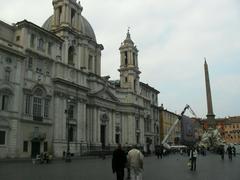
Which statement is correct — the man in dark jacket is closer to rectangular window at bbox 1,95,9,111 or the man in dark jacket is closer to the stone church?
the stone church

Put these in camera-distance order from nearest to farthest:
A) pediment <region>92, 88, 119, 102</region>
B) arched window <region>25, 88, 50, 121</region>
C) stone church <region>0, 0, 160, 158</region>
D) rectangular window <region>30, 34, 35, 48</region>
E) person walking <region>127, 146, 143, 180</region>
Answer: person walking <region>127, 146, 143, 180</region> → stone church <region>0, 0, 160, 158</region> → arched window <region>25, 88, 50, 121</region> → rectangular window <region>30, 34, 35, 48</region> → pediment <region>92, 88, 119, 102</region>

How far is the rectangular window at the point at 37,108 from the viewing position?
42.8m

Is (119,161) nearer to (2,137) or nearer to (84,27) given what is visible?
(2,137)

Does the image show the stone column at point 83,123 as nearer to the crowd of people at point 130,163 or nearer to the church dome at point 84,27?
the church dome at point 84,27

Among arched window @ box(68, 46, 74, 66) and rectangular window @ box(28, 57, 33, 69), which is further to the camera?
arched window @ box(68, 46, 74, 66)

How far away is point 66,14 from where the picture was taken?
54344 millimetres

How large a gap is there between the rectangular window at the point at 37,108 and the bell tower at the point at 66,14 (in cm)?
1597

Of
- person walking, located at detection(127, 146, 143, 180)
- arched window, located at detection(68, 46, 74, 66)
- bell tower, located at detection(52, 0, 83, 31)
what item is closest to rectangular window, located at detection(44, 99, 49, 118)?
arched window, located at detection(68, 46, 74, 66)

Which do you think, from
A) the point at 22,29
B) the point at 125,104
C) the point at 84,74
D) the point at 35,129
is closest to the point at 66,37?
the point at 84,74

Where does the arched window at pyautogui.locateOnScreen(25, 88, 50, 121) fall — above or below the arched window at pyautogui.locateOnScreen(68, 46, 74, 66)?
below

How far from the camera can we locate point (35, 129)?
1674 inches

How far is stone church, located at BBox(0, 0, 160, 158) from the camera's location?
39375mm

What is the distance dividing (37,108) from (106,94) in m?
21.1

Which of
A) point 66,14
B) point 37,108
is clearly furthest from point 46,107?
point 66,14
